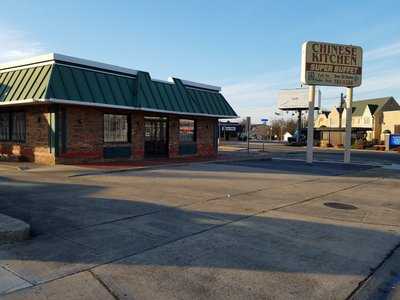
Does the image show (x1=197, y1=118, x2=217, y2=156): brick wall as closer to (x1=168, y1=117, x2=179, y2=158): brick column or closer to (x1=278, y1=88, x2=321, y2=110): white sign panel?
(x1=168, y1=117, x2=179, y2=158): brick column

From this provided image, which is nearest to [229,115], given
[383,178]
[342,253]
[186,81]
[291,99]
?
[186,81]

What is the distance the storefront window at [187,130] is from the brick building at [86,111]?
0.55 meters

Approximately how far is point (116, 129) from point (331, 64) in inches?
534

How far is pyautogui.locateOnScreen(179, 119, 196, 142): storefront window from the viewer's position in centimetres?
2572

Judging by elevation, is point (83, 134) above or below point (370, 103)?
below

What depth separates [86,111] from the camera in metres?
19.3

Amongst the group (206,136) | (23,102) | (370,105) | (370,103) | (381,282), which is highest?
(370,103)

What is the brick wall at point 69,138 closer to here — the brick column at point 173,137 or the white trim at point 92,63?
the white trim at point 92,63

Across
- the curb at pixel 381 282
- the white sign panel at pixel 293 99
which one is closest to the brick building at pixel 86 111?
the curb at pixel 381 282

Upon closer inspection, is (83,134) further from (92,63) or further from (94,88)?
(92,63)

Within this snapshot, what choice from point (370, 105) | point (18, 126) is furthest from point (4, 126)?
point (370, 105)

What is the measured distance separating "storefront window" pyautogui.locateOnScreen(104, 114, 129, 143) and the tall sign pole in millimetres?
10735

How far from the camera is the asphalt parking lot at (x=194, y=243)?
484 cm

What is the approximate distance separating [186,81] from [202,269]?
68.0ft
